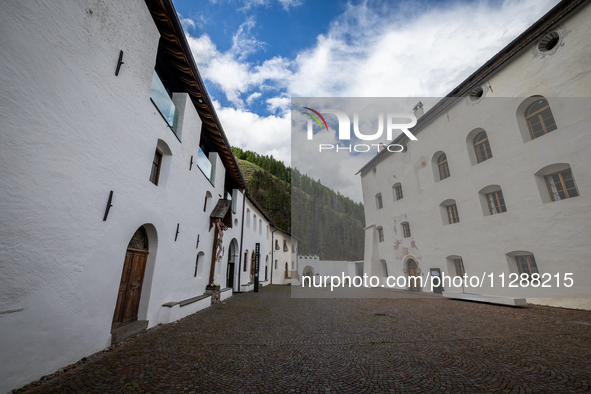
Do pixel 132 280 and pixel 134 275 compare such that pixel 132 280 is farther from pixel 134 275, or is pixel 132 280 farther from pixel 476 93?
pixel 476 93

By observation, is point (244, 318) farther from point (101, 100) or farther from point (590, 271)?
point (590, 271)

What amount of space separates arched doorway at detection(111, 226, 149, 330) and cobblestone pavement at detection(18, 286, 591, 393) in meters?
0.65

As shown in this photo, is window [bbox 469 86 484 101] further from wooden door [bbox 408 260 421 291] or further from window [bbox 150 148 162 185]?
window [bbox 150 148 162 185]

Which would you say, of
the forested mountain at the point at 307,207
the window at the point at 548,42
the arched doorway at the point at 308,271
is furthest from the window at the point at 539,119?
the forested mountain at the point at 307,207

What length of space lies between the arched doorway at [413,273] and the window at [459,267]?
2.82 metres

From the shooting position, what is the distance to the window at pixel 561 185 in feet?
29.7

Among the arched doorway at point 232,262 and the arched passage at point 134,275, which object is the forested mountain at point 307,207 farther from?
the arched passage at point 134,275

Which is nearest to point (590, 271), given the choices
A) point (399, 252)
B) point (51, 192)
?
point (399, 252)

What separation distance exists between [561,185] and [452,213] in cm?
524

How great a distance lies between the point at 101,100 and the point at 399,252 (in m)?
18.4

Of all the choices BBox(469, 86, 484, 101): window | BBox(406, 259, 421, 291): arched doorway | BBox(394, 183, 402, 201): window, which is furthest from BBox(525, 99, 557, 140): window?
BBox(406, 259, 421, 291): arched doorway

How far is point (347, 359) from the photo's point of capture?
3.88m

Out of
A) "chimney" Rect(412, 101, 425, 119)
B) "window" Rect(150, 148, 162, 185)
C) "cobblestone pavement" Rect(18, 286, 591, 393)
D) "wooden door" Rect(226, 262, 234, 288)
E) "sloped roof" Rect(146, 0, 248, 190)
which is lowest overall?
"cobblestone pavement" Rect(18, 286, 591, 393)

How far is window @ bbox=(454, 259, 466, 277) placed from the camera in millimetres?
13103
